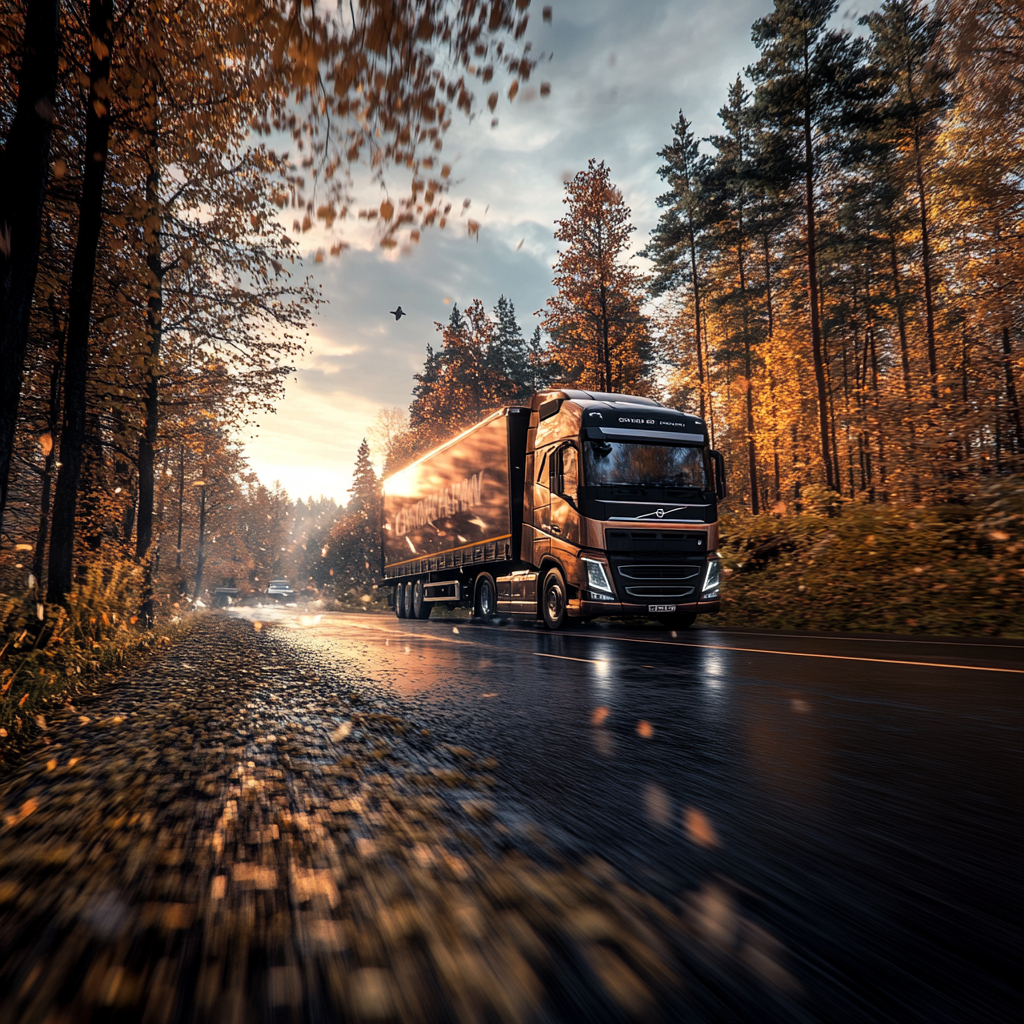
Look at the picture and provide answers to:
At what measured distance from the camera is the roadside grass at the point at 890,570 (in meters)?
11.7

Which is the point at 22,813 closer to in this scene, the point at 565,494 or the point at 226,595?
the point at 565,494

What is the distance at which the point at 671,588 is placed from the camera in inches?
513

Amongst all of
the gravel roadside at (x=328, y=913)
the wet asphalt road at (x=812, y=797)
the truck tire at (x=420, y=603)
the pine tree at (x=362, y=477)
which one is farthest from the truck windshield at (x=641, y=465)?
the pine tree at (x=362, y=477)

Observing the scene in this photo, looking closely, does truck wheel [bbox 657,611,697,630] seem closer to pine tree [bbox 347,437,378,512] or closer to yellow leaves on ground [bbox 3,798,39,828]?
yellow leaves on ground [bbox 3,798,39,828]

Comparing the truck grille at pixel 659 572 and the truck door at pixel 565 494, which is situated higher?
the truck door at pixel 565 494

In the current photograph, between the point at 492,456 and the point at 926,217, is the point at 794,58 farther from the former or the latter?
the point at 492,456

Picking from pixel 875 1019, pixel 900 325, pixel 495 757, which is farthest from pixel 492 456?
pixel 900 325

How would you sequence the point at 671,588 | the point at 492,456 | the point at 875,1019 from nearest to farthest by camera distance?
the point at 875,1019 < the point at 671,588 < the point at 492,456

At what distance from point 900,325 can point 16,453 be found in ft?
129

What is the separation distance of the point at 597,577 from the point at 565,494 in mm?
1810

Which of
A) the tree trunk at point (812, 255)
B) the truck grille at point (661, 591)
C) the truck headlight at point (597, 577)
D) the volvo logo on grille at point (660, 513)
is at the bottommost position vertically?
the truck grille at point (661, 591)

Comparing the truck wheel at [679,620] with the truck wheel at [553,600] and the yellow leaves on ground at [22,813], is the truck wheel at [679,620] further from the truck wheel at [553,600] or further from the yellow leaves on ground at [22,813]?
the yellow leaves on ground at [22,813]

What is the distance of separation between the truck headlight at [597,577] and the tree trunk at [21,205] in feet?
28.4

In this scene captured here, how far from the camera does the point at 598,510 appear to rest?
13008 mm
